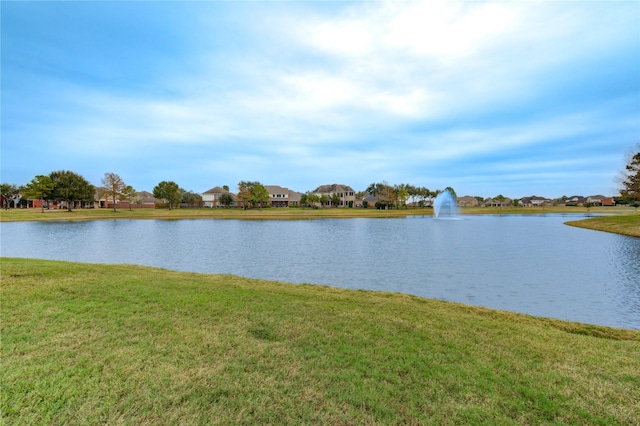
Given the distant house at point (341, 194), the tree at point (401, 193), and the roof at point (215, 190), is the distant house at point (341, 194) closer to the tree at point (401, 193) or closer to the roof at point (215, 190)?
the tree at point (401, 193)

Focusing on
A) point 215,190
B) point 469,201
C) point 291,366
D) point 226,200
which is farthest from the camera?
point 469,201

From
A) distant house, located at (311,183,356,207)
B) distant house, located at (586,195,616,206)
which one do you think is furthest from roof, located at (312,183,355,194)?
distant house, located at (586,195,616,206)

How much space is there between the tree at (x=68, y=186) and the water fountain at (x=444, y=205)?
81.6 meters

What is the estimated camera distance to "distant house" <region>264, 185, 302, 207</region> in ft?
340

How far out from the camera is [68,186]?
7188cm

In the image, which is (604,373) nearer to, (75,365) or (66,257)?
(75,365)

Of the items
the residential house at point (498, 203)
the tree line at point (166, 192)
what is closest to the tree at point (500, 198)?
the residential house at point (498, 203)

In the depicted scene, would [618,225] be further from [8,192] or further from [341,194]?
[8,192]

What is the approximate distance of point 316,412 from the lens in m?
3.43

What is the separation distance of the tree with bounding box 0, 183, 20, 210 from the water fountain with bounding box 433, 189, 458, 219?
106651 mm

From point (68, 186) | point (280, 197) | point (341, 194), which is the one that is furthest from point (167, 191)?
→ point (341, 194)

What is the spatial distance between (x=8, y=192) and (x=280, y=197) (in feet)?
236

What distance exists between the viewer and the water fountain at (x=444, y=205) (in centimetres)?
7125

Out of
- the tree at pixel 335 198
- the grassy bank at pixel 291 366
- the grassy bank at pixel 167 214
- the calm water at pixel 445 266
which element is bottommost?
the calm water at pixel 445 266
